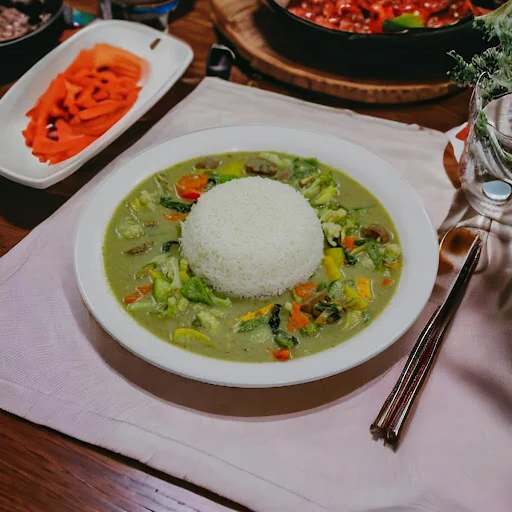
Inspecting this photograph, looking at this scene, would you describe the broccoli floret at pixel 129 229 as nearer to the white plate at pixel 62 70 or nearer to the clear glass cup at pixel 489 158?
the white plate at pixel 62 70

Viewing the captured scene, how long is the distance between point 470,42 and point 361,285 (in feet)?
5.24

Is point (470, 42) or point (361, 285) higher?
point (470, 42)

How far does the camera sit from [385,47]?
274 cm

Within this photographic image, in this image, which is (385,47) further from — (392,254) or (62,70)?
(62,70)

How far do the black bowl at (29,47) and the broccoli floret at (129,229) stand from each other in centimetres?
141

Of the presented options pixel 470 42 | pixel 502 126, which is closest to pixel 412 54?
pixel 470 42

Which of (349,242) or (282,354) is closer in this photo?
(282,354)

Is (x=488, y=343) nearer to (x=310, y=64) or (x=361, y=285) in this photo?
(x=361, y=285)

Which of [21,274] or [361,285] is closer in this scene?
[361,285]

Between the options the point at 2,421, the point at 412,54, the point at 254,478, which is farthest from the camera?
the point at 412,54

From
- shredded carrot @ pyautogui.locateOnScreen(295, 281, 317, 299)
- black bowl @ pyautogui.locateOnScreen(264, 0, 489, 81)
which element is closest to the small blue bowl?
black bowl @ pyautogui.locateOnScreen(264, 0, 489, 81)

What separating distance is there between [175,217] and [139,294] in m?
0.44

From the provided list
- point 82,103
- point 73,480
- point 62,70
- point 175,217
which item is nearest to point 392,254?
point 175,217

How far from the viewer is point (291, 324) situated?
1.79 meters
